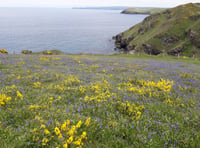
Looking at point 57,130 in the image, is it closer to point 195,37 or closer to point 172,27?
point 195,37

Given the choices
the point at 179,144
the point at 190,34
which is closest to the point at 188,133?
the point at 179,144

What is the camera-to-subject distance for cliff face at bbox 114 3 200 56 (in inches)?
2724

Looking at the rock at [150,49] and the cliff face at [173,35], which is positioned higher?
the cliff face at [173,35]

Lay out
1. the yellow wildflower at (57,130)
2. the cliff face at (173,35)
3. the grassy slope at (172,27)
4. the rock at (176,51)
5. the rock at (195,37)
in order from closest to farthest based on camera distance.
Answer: the yellow wildflower at (57,130), the rock at (195,37), the rock at (176,51), the cliff face at (173,35), the grassy slope at (172,27)

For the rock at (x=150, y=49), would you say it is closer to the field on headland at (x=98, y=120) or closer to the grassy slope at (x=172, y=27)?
the grassy slope at (x=172, y=27)

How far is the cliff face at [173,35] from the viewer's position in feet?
227

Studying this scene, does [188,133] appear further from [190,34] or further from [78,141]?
[190,34]

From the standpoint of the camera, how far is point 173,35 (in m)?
80.1

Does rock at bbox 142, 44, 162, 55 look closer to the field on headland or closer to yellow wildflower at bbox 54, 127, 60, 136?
the field on headland

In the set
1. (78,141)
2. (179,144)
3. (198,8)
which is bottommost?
(179,144)

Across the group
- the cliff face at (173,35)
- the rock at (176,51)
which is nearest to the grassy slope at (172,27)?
the cliff face at (173,35)

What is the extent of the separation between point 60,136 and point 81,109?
1999mm

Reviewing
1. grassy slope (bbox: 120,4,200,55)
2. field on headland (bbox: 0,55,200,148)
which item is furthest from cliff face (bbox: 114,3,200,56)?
field on headland (bbox: 0,55,200,148)

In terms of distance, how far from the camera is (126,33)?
118812 mm
